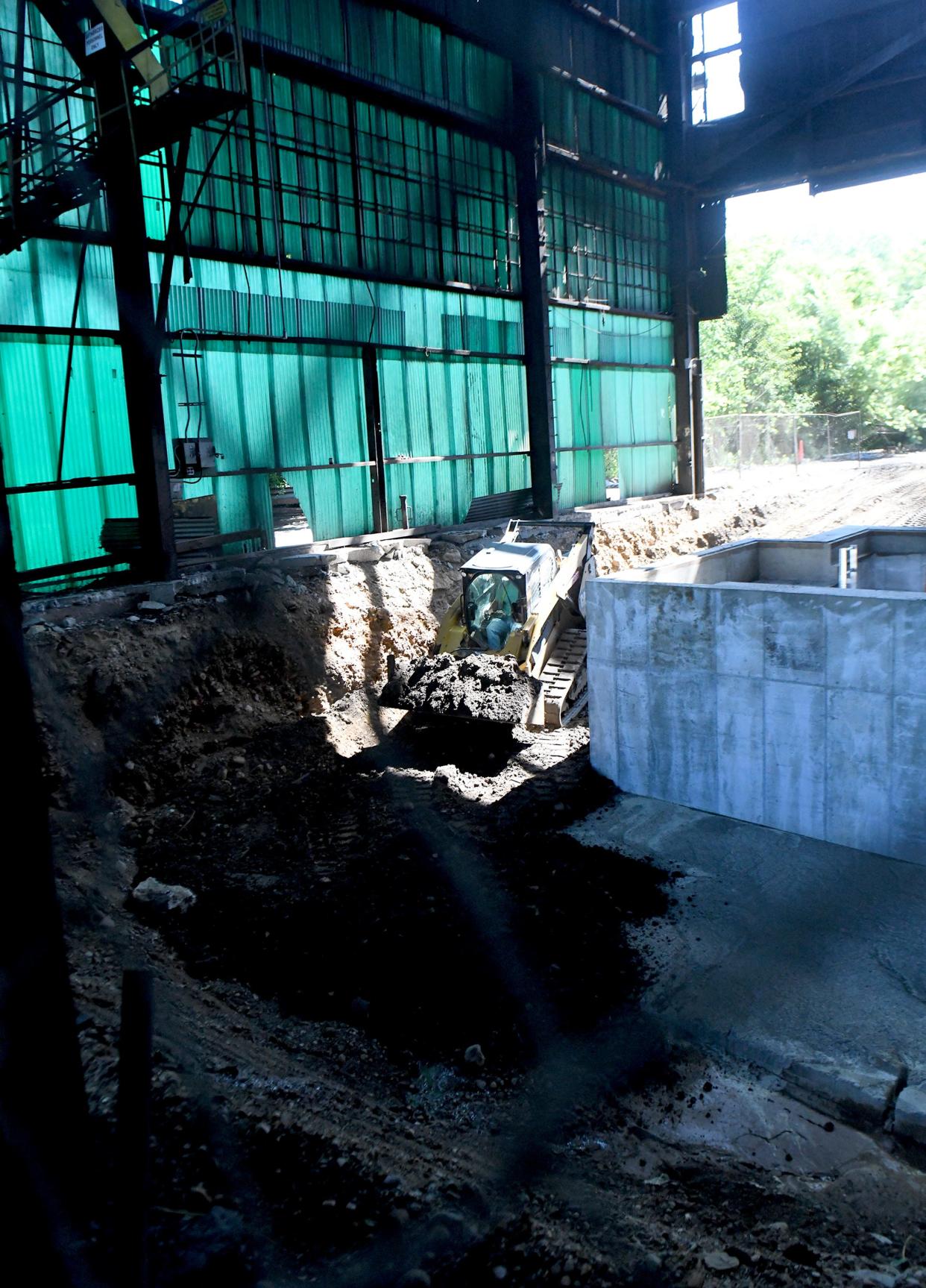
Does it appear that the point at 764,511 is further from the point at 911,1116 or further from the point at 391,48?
the point at 911,1116

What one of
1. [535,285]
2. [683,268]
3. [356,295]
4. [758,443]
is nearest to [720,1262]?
[356,295]

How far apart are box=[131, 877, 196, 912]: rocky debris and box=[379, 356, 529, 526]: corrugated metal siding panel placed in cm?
968

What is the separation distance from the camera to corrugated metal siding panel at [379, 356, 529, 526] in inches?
678

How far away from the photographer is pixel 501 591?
510 inches

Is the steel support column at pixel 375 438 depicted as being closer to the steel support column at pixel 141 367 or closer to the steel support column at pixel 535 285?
the steel support column at pixel 141 367

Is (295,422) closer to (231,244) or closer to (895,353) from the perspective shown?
(231,244)

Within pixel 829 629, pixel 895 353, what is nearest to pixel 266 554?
pixel 829 629

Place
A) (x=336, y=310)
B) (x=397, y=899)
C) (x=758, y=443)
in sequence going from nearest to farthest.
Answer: (x=397, y=899), (x=336, y=310), (x=758, y=443)

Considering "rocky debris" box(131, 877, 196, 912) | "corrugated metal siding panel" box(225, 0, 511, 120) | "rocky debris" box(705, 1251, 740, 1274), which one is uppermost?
"corrugated metal siding panel" box(225, 0, 511, 120)

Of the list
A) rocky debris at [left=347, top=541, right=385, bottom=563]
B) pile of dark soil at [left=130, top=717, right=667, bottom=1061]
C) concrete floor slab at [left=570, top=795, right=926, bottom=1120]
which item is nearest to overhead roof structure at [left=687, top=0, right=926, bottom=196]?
rocky debris at [left=347, top=541, right=385, bottom=563]

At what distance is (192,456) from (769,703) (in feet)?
27.0

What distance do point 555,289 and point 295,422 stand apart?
8585 mm

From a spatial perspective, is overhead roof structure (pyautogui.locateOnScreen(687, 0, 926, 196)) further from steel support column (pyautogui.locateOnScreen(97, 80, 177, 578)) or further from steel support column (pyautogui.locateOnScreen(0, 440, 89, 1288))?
steel support column (pyautogui.locateOnScreen(0, 440, 89, 1288))

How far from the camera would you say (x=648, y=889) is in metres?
8.87
